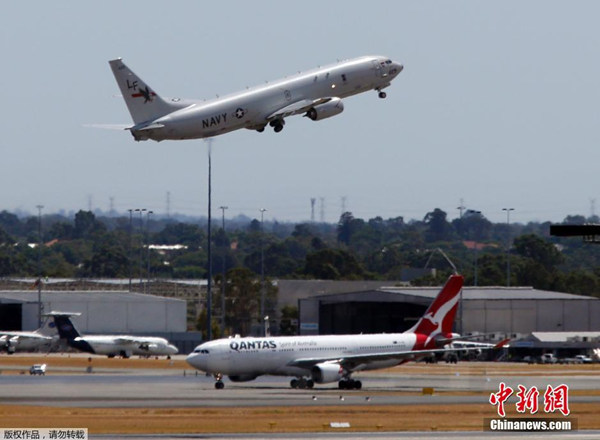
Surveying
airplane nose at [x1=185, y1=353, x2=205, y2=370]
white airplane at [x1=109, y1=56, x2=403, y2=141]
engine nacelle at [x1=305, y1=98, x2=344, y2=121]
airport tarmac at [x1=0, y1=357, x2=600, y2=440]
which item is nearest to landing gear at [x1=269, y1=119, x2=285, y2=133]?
white airplane at [x1=109, y1=56, x2=403, y2=141]

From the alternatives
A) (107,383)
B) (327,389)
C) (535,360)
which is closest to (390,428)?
(327,389)

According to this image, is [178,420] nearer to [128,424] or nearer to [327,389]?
[128,424]

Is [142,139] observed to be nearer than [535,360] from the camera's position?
Yes

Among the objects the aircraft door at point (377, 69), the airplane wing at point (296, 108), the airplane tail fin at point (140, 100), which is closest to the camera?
the airplane tail fin at point (140, 100)

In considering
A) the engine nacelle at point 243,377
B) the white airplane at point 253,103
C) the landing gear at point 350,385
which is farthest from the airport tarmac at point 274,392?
the white airplane at point 253,103

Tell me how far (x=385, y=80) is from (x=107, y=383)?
4876 centimetres

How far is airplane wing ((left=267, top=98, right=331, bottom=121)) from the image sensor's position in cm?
8762

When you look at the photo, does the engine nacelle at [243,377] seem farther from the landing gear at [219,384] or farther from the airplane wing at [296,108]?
the airplane wing at [296,108]

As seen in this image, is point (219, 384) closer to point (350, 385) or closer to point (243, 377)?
point (243, 377)

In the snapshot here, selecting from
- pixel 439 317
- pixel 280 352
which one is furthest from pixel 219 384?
pixel 439 317

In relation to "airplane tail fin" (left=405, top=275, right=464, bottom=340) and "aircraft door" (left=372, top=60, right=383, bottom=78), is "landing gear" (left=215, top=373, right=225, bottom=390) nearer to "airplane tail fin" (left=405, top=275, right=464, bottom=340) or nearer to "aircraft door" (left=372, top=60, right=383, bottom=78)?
"airplane tail fin" (left=405, top=275, right=464, bottom=340)

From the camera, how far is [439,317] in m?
134

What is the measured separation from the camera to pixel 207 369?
4870 inches

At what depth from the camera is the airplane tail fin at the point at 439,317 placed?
5266 inches
